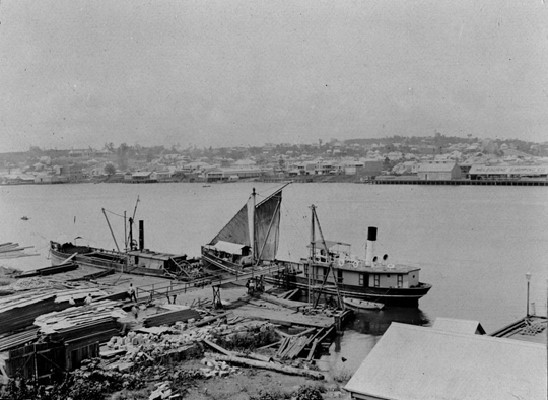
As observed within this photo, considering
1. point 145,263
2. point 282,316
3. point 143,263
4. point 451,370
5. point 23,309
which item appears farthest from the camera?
point 143,263

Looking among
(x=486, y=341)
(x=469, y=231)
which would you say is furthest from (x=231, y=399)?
(x=469, y=231)

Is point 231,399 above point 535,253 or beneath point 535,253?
above

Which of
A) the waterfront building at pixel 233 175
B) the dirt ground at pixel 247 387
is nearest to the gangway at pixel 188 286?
the dirt ground at pixel 247 387

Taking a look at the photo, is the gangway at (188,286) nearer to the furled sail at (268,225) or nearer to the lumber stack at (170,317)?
the lumber stack at (170,317)

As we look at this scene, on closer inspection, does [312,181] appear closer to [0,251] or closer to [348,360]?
[0,251]

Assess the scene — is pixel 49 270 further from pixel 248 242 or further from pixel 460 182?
pixel 460 182

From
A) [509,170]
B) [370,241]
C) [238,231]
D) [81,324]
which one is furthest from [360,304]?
[509,170]

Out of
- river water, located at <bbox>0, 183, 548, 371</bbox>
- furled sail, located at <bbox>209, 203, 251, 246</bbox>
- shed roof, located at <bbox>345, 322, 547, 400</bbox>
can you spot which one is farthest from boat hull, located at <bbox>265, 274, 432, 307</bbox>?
shed roof, located at <bbox>345, 322, 547, 400</bbox>
